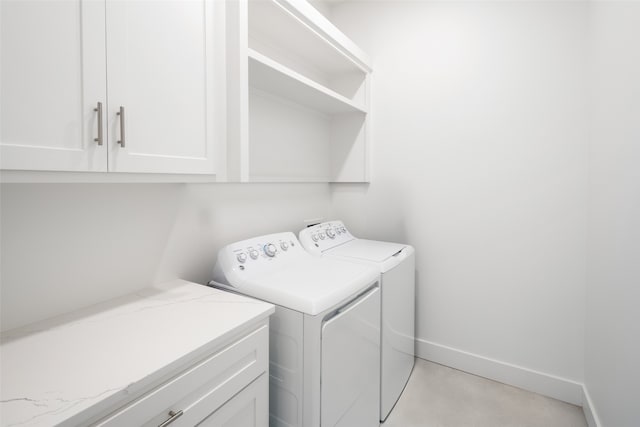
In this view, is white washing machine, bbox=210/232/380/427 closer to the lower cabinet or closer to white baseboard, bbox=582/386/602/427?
the lower cabinet

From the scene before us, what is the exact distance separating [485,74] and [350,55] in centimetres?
88

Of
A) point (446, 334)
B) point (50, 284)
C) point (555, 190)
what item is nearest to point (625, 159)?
point (555, 190)

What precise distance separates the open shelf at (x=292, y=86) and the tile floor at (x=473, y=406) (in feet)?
6.25

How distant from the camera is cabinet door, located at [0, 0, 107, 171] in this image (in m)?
0.73

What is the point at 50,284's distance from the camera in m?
1.09

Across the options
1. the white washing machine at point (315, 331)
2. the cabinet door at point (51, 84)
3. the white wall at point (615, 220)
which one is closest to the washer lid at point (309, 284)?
the white washing machine at point (315, 331)

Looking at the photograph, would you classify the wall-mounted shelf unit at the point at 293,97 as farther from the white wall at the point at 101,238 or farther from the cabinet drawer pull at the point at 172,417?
the cabinet drawer pull at the point at 172,417

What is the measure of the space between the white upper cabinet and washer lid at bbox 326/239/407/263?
0.97 m

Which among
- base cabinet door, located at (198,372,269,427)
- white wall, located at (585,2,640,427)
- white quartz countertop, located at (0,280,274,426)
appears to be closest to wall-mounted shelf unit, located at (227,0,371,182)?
white quartz countertop, located at (0,280,274,426)

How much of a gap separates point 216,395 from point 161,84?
3.23 feet

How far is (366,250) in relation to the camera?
2029 mm

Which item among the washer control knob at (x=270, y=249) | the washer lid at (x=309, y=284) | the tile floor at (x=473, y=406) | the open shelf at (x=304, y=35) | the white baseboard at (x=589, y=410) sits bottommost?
the tile floor at (x=473, y=406)

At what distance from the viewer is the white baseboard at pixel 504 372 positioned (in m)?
1.93

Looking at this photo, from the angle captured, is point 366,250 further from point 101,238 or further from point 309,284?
point 101,238
